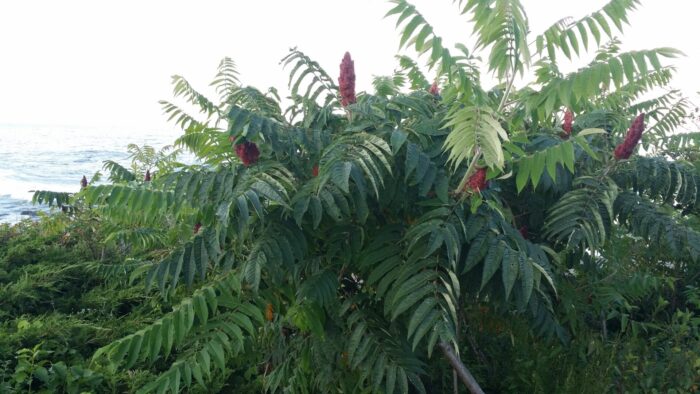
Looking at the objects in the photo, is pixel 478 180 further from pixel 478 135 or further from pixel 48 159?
pixel 48 159

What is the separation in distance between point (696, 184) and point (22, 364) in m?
3.90

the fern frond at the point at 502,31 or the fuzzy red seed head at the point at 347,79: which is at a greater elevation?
the fern frond at the point at 502,31

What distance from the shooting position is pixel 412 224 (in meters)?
2.22

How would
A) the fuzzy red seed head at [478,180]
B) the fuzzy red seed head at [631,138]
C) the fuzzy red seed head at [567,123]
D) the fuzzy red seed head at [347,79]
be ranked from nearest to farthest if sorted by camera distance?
the fuzzy red seed head at [478,180] < the fuzzy red seed head at [347,79] < the fuzzy red seed head at [631,138] < the fuzzy red seed head at [567,123]

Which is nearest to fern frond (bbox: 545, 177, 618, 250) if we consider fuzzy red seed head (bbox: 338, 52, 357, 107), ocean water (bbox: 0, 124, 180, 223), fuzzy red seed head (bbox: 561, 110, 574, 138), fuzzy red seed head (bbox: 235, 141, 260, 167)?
fuzzy red seed head (bbox: 561, 110, 574, 138)

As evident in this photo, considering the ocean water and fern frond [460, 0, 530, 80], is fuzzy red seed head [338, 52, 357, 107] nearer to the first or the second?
fern frond [460, 0, 530, 80]

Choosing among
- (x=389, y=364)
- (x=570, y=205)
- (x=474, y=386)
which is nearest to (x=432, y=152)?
(x=570, y=205)

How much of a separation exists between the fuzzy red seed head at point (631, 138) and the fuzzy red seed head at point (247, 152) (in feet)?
5.48

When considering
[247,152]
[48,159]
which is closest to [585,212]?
[247,152]

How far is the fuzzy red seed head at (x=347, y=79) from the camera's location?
7.29 ft

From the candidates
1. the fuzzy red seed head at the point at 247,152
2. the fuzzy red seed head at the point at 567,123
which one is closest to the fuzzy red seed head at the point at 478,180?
the fuzzy red seed head at the point at 247,152

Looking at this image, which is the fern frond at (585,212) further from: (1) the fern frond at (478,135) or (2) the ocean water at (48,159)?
(2) the ocean water at (48,159)

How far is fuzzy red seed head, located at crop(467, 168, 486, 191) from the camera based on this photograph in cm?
194

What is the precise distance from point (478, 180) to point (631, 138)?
0.94m
